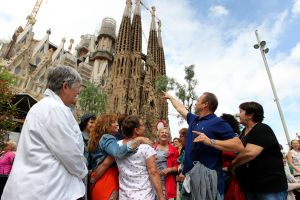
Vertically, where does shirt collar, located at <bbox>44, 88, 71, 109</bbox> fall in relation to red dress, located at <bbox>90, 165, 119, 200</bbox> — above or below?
above

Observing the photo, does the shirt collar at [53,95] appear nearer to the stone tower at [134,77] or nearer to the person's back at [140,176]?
the person's back at [140,176]

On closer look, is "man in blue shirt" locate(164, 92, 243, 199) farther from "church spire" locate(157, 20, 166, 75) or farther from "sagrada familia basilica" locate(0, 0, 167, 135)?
"church spire" locate(157, 20, 166, 75)

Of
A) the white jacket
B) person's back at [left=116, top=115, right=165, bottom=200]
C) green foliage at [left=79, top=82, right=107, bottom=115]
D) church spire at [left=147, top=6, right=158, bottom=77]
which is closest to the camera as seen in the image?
the white jacket

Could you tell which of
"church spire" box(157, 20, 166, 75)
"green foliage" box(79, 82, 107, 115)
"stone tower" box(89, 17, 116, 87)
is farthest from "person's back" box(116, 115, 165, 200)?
"church spire" box(157, 20, 166, 75)

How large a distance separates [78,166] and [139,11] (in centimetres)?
4406

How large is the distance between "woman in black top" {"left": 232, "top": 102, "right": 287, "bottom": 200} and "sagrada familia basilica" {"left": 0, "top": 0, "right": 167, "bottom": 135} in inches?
1010

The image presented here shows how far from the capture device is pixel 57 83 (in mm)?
2389

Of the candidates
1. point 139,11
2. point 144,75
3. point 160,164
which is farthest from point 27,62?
point 160,164

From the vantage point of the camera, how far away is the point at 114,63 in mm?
35969

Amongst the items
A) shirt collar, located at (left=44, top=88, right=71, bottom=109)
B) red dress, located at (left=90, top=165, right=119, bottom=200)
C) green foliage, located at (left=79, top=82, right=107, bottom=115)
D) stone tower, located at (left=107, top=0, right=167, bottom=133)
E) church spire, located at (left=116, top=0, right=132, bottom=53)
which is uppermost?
church spire, located at (left=116, top=0, right=132, bottom=53)

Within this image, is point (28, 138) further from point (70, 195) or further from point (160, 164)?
point (160, 164)

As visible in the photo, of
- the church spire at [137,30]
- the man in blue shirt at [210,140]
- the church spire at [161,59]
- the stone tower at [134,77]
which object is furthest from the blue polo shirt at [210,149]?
the church spire at [161,59]

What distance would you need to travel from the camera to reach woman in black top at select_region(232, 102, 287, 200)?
9.53ft

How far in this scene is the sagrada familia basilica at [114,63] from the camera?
27922 millimetres
